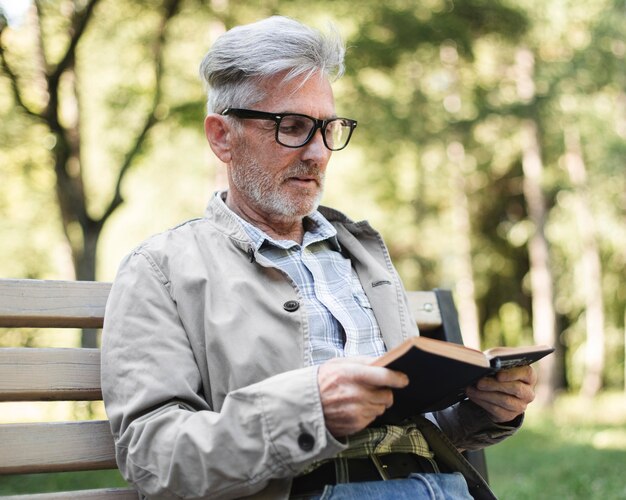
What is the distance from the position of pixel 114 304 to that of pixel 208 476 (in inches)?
19.3

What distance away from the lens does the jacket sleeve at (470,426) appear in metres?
2.27

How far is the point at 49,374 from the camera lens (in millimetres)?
2104

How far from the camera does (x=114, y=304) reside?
200cm

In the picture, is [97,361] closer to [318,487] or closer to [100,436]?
[100,436]

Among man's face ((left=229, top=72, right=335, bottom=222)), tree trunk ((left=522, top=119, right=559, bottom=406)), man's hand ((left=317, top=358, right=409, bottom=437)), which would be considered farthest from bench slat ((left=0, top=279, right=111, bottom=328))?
tree trunk ((left=522, top=119, right=559, bottom=406))

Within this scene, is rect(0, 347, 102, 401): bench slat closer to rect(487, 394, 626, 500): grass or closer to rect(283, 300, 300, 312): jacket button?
rect(283, 300, 300, 312): jacket button

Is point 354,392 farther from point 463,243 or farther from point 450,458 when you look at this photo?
point 463,243

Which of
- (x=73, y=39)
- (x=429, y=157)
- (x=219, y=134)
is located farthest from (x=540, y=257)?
(x=219, y=134)

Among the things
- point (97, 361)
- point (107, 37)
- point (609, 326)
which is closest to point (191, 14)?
point (107, 37)

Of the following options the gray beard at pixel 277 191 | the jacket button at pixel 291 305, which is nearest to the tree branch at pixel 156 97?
the gray beard at pixel 277 191

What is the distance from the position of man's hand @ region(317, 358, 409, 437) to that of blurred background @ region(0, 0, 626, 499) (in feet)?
4.56

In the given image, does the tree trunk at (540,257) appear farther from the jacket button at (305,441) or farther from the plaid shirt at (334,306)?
the jacket button at (305,441)

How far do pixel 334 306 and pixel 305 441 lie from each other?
605 millimetres

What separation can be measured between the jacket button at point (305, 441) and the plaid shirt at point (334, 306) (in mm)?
286
